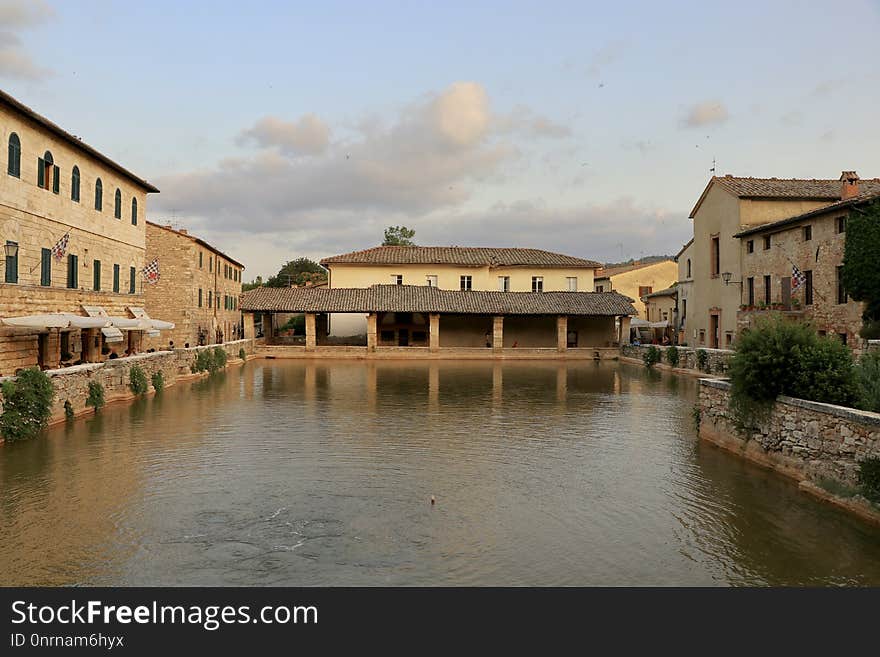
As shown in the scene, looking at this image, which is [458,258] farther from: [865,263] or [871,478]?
[871,478]

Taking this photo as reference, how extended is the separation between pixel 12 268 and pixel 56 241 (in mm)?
2864

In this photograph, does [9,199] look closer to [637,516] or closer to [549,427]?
[549,427]

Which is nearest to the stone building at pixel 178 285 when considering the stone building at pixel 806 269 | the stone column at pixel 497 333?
the stone column at pixel 497 333

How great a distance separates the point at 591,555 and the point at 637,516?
1.86 m

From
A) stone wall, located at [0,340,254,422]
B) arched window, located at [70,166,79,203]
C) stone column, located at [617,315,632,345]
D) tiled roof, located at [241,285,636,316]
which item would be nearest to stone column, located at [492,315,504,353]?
tiled roof, located at [241,285,636,316]

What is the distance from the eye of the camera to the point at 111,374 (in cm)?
1959

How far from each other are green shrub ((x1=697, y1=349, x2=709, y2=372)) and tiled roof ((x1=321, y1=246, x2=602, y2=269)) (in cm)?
2112

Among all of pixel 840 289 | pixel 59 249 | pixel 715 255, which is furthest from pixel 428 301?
pixel 59 249

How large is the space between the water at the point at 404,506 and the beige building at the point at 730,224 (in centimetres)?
1663

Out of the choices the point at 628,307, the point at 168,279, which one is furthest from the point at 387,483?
the point at 628,307

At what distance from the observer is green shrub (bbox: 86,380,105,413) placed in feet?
58.5

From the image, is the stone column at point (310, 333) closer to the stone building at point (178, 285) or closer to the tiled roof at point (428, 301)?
the tiled roof at point (428, 301)

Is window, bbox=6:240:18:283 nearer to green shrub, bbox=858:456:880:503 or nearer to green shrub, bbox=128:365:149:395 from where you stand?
green shrub, bbox=128:365:149:395

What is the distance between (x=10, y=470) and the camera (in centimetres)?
1148
